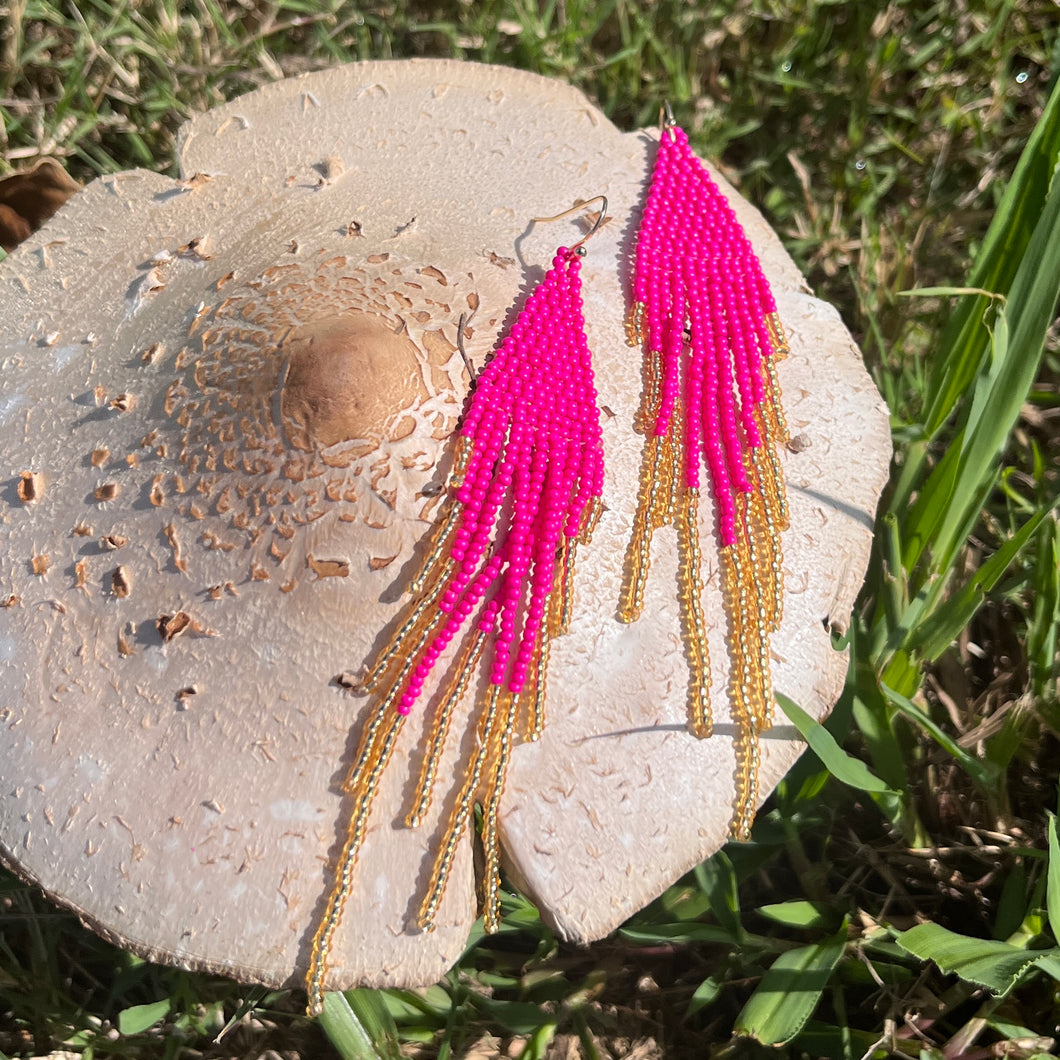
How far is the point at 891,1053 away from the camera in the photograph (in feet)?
5.55

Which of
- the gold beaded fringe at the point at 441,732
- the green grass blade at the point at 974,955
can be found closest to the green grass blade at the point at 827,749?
the green grass blade at the point at 974,955

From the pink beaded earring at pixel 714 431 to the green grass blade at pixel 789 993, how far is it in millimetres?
411

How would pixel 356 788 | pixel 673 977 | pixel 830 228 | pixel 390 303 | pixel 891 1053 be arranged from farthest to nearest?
1. pixel 830 228
2. pixel 673 977
3. pixel 891 1053
4. pixel 390 303
5. pixel 356 788

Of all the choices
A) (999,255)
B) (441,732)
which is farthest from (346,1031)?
(999,255)

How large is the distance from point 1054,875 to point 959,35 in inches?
90.1

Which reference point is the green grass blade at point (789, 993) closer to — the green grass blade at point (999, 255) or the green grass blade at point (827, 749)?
the green grass blade at point (827, 749)

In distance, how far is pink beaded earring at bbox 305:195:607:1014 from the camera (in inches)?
52.2

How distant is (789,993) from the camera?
162cm

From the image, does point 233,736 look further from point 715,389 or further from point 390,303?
point 715,389

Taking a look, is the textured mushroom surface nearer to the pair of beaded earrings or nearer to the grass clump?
the pair of beaded earrings

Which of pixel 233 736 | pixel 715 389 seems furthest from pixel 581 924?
pixel 715 389

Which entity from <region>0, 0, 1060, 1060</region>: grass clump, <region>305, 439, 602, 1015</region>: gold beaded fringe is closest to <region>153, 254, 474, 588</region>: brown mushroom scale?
<region>305, 439, 602, 1015</region>: gold beaded fringe

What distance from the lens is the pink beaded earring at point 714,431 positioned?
1432mm

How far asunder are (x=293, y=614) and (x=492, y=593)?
28 centimetres
